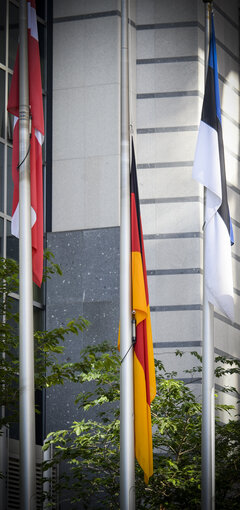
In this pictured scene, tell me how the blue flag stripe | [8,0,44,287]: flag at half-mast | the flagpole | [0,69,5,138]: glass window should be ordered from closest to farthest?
the flagpole < [8,0,44,287]: flag at half-mast < the blue flag stripe < [0,69,5,138]: glass window

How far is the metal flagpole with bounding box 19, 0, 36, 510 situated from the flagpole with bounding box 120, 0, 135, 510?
5.54 ft

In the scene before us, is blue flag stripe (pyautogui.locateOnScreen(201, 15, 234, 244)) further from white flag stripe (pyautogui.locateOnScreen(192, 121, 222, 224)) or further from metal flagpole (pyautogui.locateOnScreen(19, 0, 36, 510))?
metal flagpole (pyautogui.locateOnScreen(19, 0, 36, 510))

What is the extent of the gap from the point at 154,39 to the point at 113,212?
15.9ft

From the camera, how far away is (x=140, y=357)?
16719mm

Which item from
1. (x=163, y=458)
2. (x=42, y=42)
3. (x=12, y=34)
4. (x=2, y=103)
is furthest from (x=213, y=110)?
(x=42, y=42)

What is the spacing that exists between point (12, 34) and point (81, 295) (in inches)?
257

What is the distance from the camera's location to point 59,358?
984 inches

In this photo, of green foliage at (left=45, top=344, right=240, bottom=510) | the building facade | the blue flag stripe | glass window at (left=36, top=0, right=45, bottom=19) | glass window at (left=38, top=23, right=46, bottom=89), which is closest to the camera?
the blue flag stripe

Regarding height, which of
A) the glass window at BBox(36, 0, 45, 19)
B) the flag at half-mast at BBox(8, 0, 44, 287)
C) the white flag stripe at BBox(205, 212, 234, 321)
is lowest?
the white flag stripe at BBox(205, 212, 234, 321)

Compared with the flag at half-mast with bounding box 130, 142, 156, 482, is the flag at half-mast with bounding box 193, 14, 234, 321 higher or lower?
higher

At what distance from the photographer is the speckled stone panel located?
81.6ft

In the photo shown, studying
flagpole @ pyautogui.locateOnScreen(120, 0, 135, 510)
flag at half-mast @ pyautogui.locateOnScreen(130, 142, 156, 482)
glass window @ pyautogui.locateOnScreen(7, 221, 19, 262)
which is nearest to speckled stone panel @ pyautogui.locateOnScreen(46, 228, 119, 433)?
glass window @ pyautogui.locateOnScreen(7, 221, 19, 262)

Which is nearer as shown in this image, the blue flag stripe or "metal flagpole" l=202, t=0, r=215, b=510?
"metal flagpole" l=202, t=0, r=215, b=510

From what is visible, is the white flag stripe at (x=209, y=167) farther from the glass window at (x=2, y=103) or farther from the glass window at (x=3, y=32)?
the glass window at (x=3, y=32)
